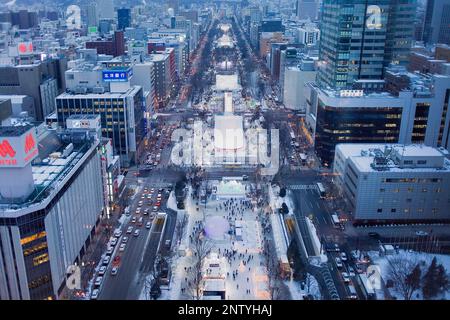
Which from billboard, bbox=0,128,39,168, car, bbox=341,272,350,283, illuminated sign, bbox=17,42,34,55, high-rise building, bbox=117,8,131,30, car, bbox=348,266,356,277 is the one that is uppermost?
high-rise building, bbox=117,8,131,30

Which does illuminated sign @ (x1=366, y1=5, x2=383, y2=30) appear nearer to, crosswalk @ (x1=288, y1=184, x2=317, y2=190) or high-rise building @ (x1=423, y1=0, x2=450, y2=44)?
crosswalk @ (x1=288, y1=184, x2=317, y2=190)

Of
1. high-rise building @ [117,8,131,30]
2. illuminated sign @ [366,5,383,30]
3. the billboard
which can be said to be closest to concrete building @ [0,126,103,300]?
the billboard

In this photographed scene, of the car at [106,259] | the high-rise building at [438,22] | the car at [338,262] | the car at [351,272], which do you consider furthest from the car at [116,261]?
the high-rise building at [438,22]

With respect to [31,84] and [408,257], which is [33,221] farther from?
[31,84]

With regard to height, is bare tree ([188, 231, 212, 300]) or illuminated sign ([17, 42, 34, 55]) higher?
illuminated sign ([17, 42, 34, 55])

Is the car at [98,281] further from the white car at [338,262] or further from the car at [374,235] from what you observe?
the car at [374,235]

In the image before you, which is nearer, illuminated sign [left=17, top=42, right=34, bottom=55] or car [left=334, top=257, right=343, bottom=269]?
car [left=334, top=257, right=343, bottom=269]

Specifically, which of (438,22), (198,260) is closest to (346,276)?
(198,260)
